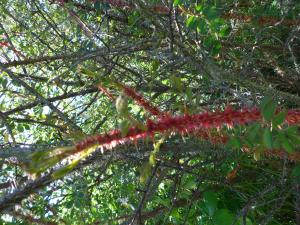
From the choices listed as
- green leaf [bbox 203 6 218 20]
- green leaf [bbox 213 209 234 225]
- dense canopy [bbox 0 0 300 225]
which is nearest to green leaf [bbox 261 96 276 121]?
dense canopy [bbox 0 0 300 225]

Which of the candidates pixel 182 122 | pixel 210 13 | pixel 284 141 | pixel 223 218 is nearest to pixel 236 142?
pixel 284 141

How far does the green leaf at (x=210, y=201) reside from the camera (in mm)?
2076

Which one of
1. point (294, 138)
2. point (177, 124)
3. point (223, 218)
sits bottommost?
point (223, 218)

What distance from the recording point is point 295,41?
245 centimetres

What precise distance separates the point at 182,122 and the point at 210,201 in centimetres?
121

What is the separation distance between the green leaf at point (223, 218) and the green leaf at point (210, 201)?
42mm

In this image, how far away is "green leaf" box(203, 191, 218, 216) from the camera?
2.08m

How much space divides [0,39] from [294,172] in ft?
7.50

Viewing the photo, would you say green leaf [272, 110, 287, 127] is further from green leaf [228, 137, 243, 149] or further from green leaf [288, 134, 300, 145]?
green leaf [228, 137, 243, 149]

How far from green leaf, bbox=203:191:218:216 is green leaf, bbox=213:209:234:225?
0.04 meters

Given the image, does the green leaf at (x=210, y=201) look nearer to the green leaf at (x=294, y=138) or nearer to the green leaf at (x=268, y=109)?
the green leaf at (x=294, y=138)

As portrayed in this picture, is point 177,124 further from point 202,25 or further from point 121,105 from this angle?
Answer: point 202,25

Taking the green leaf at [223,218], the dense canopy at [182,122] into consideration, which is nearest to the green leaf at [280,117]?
the dense canopy at [182,122]

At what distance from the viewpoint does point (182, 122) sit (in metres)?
0.97
